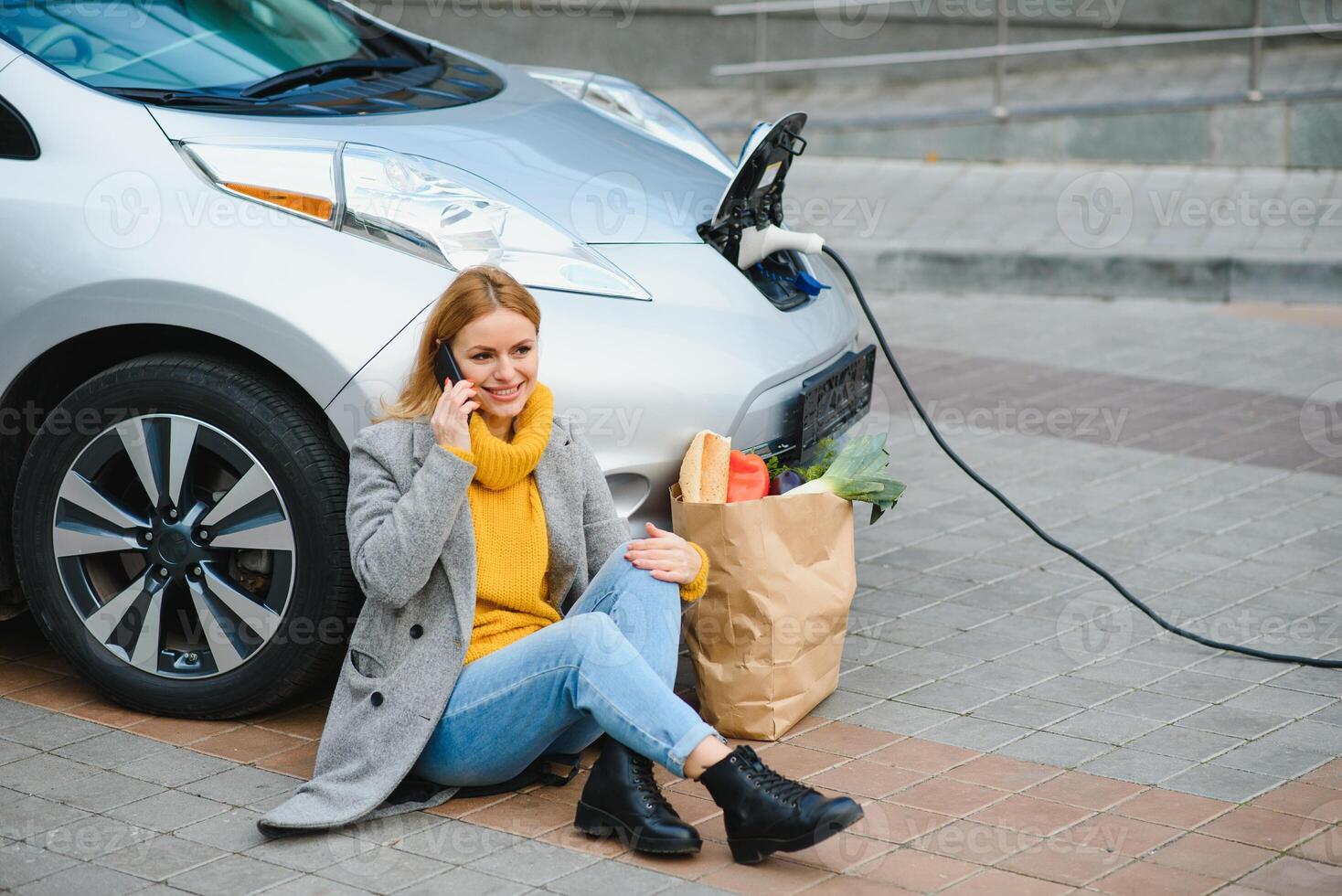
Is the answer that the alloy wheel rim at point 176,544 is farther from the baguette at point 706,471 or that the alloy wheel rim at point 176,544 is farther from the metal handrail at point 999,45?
the metal handrail at point 999,45

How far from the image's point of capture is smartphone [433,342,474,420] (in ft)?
10.6

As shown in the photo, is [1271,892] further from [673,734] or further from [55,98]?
[55,98]

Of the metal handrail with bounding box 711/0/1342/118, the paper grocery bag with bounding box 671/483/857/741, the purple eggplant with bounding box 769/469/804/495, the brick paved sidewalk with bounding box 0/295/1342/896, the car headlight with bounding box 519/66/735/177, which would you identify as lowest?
the brick paved sidewalk with bounding box 0/295/1342/896

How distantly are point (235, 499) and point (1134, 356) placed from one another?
16.6 feet

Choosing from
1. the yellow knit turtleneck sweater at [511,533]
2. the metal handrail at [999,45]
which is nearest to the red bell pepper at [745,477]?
the yellow knit turtleneck sweater at [511,533]

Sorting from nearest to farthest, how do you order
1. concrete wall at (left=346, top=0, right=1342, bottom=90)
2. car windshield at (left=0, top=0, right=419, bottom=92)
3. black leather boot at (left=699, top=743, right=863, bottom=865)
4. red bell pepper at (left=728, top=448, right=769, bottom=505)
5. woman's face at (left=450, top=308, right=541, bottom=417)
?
black leather boot at (left=699, top=743, right=863, bottom=865) < woman's face at (left=450, top=308, right=541, bottom=417) < red bell pepper at (left=728, top=448, right=769, bottom=505) < car windshield at (left=0, top=0, right=419, bottom=92) < concrete wall at (left=346, top=0, right=1342, bottom=90)

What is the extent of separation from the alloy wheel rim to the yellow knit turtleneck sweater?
459 mm

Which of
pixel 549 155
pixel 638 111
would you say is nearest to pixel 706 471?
pixel 549 155

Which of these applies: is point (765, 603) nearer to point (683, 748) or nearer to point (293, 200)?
point (683, 748)

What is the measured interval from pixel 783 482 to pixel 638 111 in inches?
62.6

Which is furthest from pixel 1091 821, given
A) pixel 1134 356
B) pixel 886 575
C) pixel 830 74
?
pixel 830 74

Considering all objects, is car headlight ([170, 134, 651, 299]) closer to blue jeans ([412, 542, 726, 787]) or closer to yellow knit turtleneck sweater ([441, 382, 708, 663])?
yellow knit turtleneck sweater ([441, 382, 708, 663])

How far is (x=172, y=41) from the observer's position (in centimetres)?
407

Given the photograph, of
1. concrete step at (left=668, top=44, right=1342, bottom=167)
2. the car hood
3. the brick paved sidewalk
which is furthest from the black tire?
concrete step at (left=668, top=44, right=1342, bottom=167)
